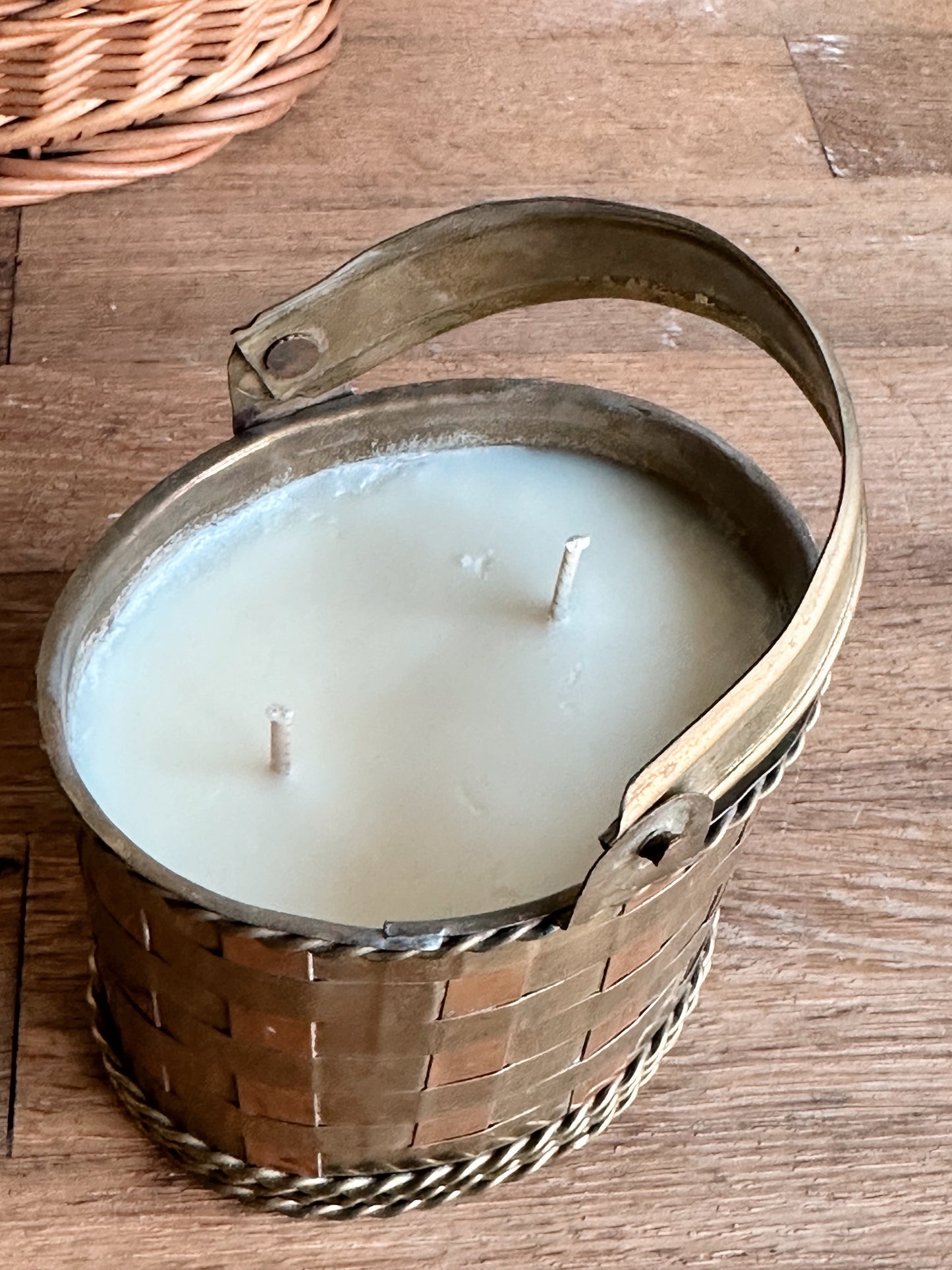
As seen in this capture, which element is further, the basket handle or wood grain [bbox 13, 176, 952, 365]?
wood grain [bbox 13, 176, 952, 365]

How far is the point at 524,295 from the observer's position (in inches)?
21.5

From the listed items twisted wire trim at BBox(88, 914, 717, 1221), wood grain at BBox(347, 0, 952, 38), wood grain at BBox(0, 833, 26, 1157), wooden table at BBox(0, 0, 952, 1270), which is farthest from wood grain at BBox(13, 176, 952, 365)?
twisted wire trim at BBox(88, 914, 717, 1221)

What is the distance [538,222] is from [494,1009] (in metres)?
0.25

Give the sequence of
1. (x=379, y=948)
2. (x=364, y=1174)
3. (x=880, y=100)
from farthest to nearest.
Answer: (x=880, y=100) < (x=364, y=1174) < (x=379, y=948)

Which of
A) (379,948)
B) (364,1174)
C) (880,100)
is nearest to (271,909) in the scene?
(379,948)

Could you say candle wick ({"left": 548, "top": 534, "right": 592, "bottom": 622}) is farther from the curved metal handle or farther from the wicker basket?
the wicker basket

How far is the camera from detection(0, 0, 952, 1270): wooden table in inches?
22.9

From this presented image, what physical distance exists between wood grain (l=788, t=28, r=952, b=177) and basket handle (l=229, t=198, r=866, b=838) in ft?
1.56

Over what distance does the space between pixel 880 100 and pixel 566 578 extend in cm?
62

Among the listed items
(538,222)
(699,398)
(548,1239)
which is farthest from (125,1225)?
(699,398)

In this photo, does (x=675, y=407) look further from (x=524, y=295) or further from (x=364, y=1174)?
(x=364, y=1174)

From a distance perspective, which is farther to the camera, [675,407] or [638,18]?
[638,18]

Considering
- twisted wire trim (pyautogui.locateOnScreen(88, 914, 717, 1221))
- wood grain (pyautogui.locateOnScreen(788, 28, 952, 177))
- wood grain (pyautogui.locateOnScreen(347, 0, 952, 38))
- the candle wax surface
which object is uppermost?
the candle wax surface

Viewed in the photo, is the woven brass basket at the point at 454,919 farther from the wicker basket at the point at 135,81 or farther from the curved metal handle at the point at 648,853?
the wicker basket at the point at 135,81
